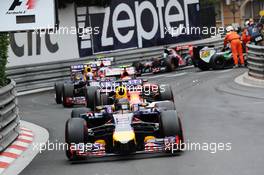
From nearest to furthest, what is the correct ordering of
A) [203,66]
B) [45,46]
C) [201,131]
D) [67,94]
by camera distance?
[201,131] → [67,94] → [203,66] → [45,46]

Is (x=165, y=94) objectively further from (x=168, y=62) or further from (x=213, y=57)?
(x=168, y=62)

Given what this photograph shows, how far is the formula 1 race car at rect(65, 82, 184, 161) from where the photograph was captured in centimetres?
1116

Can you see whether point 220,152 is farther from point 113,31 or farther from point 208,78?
point 113,31

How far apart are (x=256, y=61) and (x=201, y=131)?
8666mm

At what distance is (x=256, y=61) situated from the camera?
2172 cm

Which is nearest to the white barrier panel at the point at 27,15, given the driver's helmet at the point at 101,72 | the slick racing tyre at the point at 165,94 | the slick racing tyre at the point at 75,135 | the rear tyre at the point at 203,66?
the slick racing tyre at the point at 75,135

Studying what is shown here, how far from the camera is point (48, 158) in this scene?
11805 mm

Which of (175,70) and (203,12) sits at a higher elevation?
(203,12)

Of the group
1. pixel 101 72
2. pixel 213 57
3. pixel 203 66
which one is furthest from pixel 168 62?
pixel 101 72

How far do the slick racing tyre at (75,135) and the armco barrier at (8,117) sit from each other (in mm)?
1614

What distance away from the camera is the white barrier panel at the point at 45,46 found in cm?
2917

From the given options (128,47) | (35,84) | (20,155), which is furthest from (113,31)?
(20,155)

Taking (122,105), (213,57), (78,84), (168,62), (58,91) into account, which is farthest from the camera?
(168,62)

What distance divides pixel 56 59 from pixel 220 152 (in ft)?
67.3
